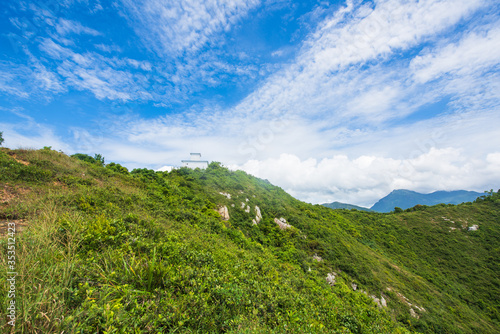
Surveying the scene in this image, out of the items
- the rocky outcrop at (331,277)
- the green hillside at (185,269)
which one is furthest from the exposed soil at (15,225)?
the rocky outcrop at (331,277)

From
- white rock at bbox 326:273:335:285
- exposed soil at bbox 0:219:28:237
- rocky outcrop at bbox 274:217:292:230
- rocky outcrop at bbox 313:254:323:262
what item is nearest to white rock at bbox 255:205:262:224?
rocky outcrop at bbox 274:217:292:230

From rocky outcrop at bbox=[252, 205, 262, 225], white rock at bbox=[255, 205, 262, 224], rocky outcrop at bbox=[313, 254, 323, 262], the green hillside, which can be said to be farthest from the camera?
white rock at bbox=[255, 205, 262, 224]

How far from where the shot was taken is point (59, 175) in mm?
11688

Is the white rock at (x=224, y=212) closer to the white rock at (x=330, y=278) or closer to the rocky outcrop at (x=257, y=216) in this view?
the rocky outcrop at (x=257, y=216)

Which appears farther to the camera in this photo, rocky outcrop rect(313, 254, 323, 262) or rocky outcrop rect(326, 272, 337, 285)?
rocky outcrop rect(313, 254, 323, 262)

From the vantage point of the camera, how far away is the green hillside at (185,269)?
128 inches

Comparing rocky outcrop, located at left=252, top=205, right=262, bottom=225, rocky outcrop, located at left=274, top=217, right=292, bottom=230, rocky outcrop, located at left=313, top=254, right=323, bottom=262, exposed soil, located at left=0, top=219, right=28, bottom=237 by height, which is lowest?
rocky outcrop, located at left=313, top=254, right=323, bottom=262

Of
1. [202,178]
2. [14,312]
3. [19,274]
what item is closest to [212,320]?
[14,312]

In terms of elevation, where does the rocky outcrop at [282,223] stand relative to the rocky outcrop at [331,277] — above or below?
above

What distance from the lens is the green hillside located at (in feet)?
10.7

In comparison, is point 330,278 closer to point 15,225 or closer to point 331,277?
point 331,277

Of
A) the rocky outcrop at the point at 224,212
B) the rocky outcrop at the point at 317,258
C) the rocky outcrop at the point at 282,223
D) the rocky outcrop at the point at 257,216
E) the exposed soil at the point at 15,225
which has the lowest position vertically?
the rocky outcrop at the point at 317,258

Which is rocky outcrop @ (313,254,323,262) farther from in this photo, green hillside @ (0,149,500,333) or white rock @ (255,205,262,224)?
white rock @ (255,205,262,224)

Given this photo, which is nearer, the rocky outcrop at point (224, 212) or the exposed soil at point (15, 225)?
the exposed soil at point (15, 225)
